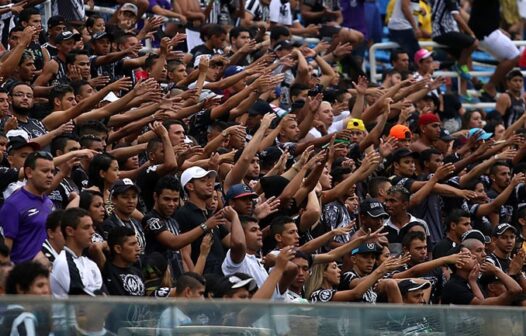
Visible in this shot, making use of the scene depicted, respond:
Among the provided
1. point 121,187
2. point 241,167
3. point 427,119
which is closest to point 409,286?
point 241,167

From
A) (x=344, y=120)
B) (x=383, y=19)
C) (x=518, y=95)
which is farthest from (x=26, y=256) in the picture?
(x=383, y=19)

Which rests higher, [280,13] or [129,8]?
[129,8]

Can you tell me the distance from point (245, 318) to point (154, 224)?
3.27 m

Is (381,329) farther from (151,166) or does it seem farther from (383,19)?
(383,19)

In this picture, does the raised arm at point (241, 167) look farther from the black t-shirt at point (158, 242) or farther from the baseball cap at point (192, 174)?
the black t-shirt at point (158, 242)

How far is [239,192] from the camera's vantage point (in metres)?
13.6

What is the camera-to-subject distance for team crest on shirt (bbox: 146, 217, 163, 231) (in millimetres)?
12758

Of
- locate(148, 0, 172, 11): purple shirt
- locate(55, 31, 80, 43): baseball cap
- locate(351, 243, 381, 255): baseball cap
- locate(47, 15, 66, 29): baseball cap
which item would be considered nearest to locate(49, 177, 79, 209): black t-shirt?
locate(351, 243, 381, 255): baseball cap

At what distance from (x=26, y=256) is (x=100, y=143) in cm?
236

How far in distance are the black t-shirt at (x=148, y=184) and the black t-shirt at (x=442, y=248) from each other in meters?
2.82

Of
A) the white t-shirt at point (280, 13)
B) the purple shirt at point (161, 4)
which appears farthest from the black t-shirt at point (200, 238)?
the white t-shirt at point (280, 13)

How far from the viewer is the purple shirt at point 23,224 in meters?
11.6

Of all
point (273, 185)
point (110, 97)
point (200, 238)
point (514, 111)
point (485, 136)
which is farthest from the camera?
point (514, 111)

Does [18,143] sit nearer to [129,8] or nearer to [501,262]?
[501,262]
